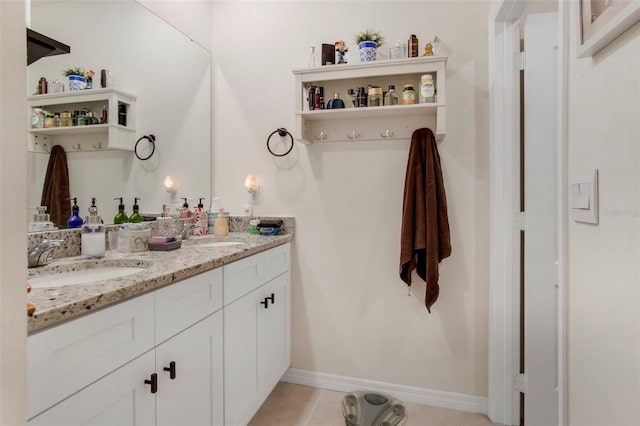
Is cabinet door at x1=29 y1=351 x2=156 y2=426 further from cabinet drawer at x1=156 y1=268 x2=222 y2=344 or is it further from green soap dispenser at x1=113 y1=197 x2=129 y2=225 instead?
green soap dispenser at x1=113 y1=197 x2=129 y2=225

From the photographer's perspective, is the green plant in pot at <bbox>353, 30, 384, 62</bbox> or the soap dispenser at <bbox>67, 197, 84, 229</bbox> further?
the green plant in pot at <bbox>353, 30, 384, 62</bbox>

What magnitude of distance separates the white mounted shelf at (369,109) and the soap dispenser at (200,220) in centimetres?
79

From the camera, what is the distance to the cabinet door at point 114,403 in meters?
0.80

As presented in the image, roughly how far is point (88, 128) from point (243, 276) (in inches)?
38.4

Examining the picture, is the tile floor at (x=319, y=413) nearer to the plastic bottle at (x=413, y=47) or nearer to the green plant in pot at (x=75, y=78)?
the green plant in pot at (x=75, y=78)

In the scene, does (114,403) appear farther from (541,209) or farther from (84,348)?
(541,209)

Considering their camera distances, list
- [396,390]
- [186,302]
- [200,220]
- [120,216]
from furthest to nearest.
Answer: [200,220], [396,390], [120,216], [186,302]

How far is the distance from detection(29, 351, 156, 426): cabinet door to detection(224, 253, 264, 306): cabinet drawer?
474 mm

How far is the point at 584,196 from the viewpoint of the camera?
2.61 ft

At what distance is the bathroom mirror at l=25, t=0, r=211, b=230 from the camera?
1.42m

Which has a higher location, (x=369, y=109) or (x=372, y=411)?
(x=369, y=109)

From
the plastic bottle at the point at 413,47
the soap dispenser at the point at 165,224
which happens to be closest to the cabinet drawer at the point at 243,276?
the soap dispenser at the point at 165,224

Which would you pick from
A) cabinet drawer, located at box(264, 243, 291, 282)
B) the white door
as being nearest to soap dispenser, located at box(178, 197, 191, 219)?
cabinet drawer, located at box(264, 243, 291, 282)

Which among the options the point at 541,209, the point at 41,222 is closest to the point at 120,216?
the point at 41,222
